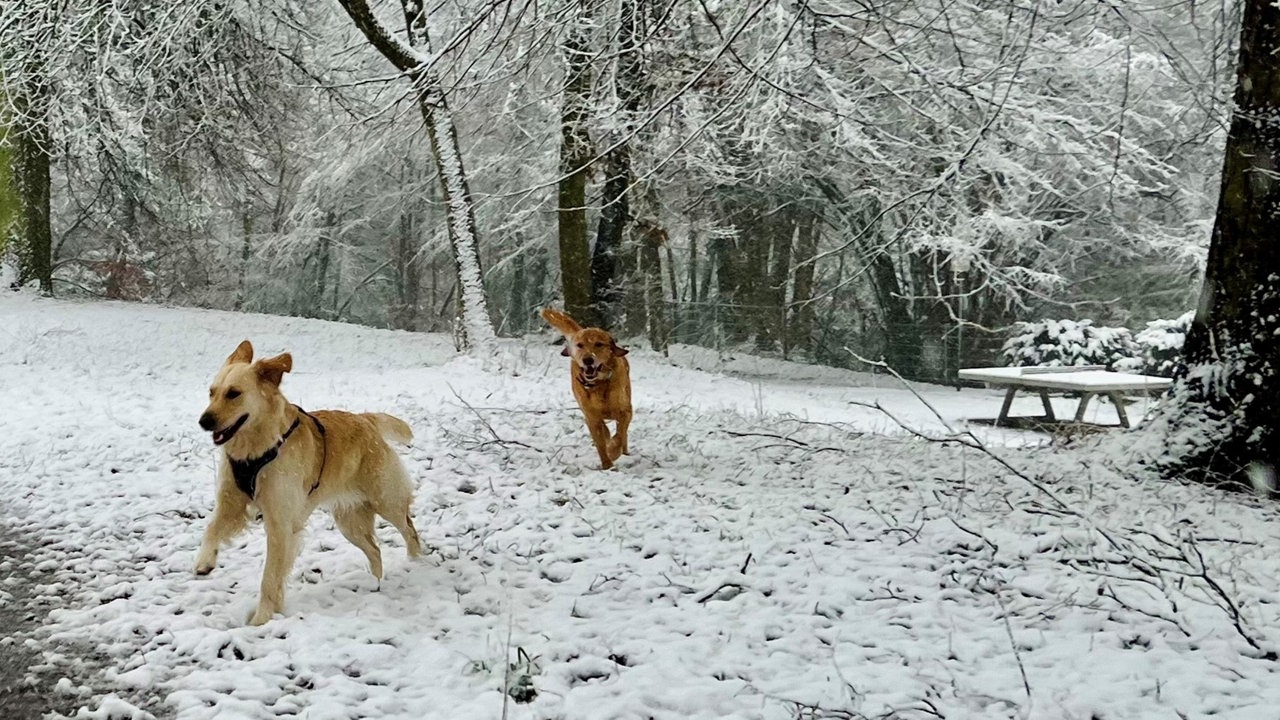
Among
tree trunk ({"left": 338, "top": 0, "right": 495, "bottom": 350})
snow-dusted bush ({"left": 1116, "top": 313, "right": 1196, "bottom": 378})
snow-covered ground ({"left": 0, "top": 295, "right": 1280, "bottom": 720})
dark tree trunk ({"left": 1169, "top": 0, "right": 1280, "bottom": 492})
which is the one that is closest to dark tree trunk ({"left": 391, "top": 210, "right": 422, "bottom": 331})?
tree trunk ({"left": 338, "top": 0, "right": 495, "bottom": 350})

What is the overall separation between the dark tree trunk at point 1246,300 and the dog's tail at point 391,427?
455 cm

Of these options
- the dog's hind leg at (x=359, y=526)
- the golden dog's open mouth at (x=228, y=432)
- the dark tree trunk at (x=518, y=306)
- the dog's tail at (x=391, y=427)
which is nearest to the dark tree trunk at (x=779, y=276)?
the dark tree trunk at (x=518, y=306)

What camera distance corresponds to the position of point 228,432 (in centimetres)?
363

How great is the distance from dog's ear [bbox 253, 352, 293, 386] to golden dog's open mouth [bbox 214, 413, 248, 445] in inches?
8.1

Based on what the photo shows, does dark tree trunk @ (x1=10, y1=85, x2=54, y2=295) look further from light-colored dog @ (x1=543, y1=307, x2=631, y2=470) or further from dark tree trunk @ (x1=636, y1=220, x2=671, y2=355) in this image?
light-colored dog @ (x1=543, y1=307, x2=631, y2=470)

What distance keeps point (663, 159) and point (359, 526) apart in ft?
11.5

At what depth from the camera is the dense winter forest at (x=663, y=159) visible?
9.75 metres

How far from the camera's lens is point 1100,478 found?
559 cm

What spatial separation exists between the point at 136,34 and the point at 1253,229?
43.0 feet

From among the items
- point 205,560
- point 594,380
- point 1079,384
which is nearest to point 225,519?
point 205,560

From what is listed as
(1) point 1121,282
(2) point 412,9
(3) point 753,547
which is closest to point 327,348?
(2) point 412,9

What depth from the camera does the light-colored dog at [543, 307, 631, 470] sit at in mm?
6152

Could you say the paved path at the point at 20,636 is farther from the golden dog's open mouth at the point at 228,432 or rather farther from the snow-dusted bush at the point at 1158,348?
the snow-dusted bush at the point at 1158,348

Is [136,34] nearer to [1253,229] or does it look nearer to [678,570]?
[678,570]
